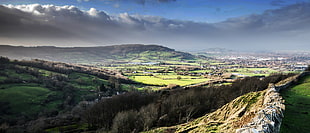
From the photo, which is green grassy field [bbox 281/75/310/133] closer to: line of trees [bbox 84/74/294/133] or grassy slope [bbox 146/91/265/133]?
grassy slope [bbox 146/91/265/133]

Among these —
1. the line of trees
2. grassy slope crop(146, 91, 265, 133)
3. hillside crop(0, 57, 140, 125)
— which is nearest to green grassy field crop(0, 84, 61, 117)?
hillside crop(0, 57, 140, 125)

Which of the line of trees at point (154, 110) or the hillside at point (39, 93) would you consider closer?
the line of trees at point (154, 110)

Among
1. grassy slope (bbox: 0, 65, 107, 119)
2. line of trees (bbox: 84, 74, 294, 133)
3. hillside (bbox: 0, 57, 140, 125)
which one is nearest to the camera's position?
line of trees (bbox: 84, 74, 294, 133)

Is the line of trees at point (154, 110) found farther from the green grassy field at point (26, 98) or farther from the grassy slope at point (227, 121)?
the green grassy field at point (26, 98)

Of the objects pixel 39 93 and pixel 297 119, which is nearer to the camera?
pixel 297 119

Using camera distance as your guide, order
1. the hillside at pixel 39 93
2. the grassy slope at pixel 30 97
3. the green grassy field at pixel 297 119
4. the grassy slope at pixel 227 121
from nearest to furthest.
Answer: the grassy slope at pixel 227 121
the green grassy field at pixel 297 119
the hillside at pixel 39 93
the grassy slope at pixel 30 97

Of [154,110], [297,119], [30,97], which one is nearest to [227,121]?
[297,119]

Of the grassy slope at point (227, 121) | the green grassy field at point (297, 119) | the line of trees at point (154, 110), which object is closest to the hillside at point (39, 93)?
the line of trees at point (154, 110)

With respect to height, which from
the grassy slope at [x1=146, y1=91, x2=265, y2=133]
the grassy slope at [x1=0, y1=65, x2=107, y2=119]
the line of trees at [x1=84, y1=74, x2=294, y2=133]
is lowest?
the grassy slope at [x1=0, y1=65, x2=107, y2=119]

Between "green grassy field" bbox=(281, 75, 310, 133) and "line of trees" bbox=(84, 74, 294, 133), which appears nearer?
"green grassy field" bbox=(281, 75, 310, 133)

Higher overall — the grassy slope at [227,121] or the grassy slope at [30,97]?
the grassy slope at [227,121]

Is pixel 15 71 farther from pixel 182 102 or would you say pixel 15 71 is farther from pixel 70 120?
pixel 182 102

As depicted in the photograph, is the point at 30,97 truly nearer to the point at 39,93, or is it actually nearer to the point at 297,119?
the point at 39,93

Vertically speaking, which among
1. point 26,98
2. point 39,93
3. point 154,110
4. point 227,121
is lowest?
point 26,98
